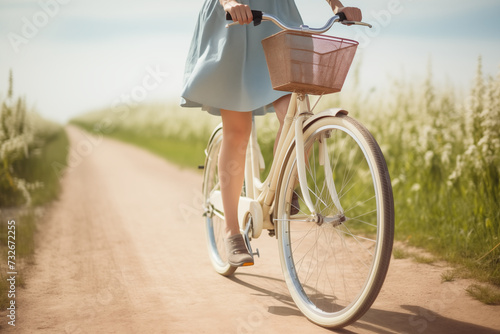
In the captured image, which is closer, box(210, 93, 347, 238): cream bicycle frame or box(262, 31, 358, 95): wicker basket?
box(262, 31, 358, 95): wicker basket

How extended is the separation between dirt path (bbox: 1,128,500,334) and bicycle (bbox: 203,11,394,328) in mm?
144

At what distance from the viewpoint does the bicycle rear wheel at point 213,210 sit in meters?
3.31

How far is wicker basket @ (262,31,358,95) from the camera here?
216 cm

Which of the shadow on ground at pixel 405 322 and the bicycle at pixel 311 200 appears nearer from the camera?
the bicycle at pixel 311 200

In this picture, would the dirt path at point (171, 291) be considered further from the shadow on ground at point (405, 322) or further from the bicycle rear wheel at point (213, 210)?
the bicycle rear wheel at point (213, 210)

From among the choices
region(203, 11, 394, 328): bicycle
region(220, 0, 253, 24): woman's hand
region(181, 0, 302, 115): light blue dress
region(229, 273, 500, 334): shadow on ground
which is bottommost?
region(229, 273, 500, 334): shadow on ground

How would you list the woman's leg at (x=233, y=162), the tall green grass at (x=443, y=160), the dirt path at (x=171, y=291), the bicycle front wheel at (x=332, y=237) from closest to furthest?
the bicycle front wheel at (x=332, y=237) → the dirt path at (x=171, y=291) → the woman's leg at (x=233, y=162) → the tall green grass at (x=443, y=160)

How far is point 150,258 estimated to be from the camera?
136 inches

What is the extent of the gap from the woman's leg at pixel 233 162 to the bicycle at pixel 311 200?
4cm

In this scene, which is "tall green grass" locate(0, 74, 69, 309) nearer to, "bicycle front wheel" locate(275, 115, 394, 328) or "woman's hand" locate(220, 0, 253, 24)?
"bicycle front wheel" locate(275, 115, 394, 328)

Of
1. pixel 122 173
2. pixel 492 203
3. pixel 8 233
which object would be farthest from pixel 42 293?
pixel 122 173

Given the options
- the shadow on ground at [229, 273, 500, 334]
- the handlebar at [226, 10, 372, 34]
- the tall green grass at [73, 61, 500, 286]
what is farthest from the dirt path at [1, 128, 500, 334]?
the handlebar at [226, 10, 372, 34]

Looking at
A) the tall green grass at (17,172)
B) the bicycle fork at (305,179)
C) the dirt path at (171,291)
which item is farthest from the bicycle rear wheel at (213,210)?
the tall green grass at (17,172)

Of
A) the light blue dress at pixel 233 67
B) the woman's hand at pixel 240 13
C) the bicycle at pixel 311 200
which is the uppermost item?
the woman's hand at pixel 240 13
